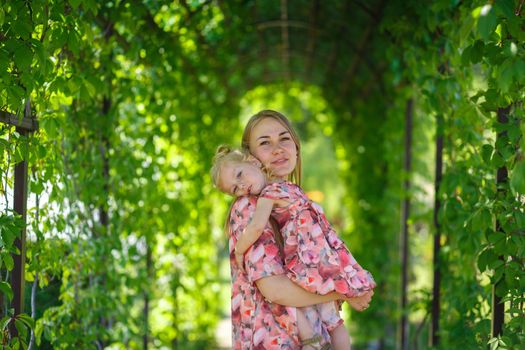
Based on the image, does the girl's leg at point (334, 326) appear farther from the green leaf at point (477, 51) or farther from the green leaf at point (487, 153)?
the green leaf at point (477, 51)

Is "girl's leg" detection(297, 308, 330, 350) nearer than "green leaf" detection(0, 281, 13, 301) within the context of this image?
No

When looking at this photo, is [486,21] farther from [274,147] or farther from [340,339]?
[340,339]

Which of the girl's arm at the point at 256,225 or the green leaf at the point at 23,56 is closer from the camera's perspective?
the green leaf at the point at 23,56

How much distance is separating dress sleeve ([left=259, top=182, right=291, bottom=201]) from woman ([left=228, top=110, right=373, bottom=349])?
97mm


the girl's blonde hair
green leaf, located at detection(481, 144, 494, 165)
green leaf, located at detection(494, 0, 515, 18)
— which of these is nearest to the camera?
green leaf, located at detection(494, 0, 515, 18)

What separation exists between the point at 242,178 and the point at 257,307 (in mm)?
442

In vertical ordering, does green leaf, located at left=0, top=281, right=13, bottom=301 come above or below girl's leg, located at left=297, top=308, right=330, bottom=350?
above

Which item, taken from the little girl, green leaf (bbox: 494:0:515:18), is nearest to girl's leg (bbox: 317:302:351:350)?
the little girl

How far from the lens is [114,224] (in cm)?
375

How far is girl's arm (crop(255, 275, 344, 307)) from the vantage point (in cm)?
229

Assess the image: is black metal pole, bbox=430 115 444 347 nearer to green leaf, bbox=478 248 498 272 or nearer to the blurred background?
the blurred background

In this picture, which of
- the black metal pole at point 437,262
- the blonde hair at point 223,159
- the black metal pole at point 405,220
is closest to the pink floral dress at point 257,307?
the blonde hair at point 223,159

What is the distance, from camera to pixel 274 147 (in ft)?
8.36

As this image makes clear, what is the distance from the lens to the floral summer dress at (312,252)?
7.57 ft
